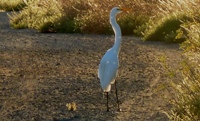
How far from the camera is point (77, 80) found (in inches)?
484

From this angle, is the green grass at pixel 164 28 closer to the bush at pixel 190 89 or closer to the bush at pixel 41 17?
the bush at pixel 41 17

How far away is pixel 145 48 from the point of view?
17.2 meters

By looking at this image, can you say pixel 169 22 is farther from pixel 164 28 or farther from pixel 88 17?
pixel 88 17

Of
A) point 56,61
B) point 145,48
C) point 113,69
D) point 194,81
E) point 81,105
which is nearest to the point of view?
point 194,81

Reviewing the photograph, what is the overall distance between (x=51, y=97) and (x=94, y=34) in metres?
12.5

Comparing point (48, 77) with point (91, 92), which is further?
point (48, 77)

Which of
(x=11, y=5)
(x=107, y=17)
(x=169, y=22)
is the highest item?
(x=169, y=22)

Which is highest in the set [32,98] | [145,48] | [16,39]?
[32,98]

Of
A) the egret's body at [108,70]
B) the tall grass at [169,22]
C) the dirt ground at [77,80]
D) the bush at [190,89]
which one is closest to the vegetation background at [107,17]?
the tall grass at [169,22]

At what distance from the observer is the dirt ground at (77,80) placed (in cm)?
926

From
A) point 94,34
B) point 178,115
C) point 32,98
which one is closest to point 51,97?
point 32,98

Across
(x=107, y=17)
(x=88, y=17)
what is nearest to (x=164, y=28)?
(x=107, y=17)

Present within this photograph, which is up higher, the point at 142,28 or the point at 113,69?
the point at 113,69

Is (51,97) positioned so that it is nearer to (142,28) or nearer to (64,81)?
(64,81)
